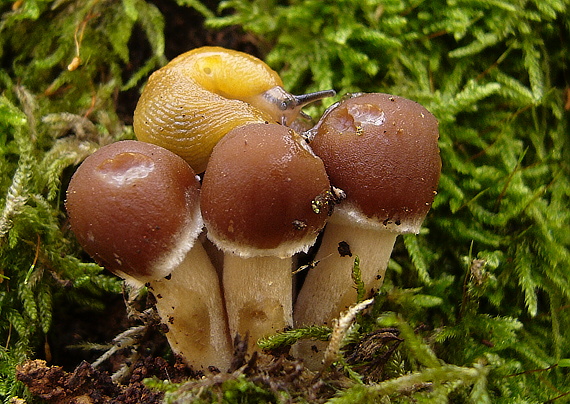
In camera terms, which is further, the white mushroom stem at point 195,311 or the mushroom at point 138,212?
the white mushroom stem at point 195,311

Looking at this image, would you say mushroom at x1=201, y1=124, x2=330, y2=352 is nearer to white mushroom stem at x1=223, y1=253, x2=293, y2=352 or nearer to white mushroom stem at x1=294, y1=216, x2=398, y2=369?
white mushroom stem at x1=223, y1=253, x2=293, y2=352

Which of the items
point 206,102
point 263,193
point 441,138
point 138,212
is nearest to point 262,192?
point 263,193

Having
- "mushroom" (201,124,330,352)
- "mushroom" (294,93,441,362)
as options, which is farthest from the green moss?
"mushroom" (201,124,330,352)

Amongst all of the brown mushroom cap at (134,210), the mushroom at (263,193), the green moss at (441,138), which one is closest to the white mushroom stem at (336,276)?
the green moss at (441,138)

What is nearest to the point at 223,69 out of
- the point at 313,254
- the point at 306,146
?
the point at 306,146

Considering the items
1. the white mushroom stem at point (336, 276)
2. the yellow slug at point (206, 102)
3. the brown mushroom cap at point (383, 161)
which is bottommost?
A: the white mushroom stem at point (336, 276)

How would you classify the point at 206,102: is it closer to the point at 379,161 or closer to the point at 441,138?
the point at 379,161

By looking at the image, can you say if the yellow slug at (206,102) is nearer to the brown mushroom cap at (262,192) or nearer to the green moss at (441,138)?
the brown mushroom cap at (262,192)
